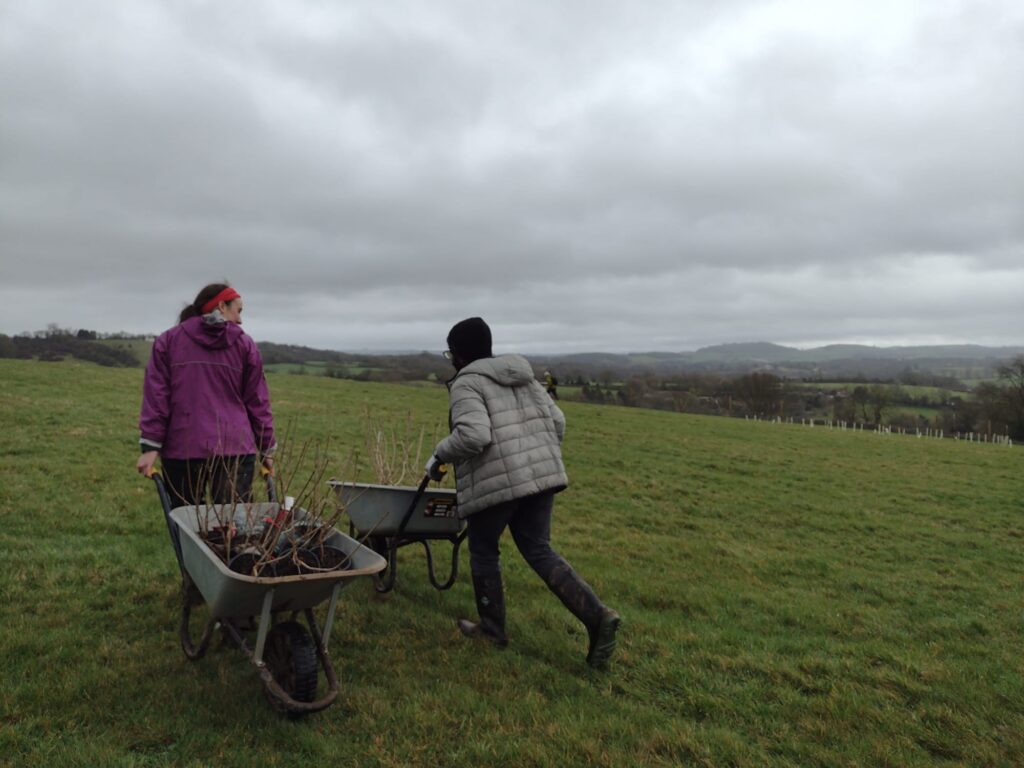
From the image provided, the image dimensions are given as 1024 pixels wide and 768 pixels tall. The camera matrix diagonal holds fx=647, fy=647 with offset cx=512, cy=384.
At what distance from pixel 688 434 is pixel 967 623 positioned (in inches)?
626

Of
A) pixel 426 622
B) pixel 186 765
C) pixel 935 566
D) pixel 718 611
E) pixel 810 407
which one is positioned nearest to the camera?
pixel 186 765

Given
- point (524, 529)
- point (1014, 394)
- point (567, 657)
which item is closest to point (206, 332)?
point (524, 529)

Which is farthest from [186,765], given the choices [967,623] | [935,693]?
[967,623]

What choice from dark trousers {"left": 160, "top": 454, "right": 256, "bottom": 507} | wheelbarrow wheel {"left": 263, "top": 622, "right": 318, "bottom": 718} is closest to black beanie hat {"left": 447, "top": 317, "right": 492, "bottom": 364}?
dark trousers {"left": 160, "top": 454, "right": 256, "bottom": 507}

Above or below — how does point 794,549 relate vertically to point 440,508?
below

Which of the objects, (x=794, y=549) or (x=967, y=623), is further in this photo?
(x=794, y=549)

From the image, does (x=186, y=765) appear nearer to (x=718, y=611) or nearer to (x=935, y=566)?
(x=718, y=611)

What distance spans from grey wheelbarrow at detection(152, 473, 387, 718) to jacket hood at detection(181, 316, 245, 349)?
787mm

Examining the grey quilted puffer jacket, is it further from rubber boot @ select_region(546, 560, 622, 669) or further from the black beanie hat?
rubber boot @ select_region(546, 560, 622, 669)

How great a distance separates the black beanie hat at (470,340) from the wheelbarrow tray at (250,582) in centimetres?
129

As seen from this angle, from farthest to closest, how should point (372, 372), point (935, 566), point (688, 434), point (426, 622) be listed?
point (372, 372), point (688, 434), point (935, 566), point (426, 622)

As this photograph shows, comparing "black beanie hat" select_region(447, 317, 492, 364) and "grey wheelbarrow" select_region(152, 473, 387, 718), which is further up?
"black beanie hat" select_region(447, 317, 492, 364)

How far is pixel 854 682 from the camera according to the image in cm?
378

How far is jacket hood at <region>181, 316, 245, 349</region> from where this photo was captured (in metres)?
3.63
